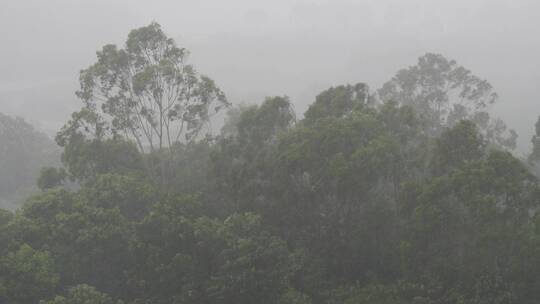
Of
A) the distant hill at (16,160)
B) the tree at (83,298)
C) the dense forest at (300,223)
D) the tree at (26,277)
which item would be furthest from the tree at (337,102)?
the distant hill at (16,160)

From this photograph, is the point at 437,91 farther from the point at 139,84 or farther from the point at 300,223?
the point at 300,223

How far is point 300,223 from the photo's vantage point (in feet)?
64.6

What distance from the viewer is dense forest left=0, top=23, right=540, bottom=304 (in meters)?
15.5

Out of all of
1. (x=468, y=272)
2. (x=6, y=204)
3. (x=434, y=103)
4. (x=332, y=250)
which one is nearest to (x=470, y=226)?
(x=468, y=272)

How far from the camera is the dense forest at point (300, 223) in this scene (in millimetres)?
15500

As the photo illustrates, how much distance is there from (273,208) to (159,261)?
465 cm

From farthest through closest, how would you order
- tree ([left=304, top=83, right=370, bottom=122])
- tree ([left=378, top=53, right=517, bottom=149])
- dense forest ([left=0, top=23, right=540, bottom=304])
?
1. tree ([left=378, top=53, right=517, bottom=149])
2. tree ([left=304, top=83, right=370, bottom=122])
3. dense forest ([left=0, top=23, right=540, bottom=304])

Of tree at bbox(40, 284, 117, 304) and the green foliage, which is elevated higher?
the green foliage

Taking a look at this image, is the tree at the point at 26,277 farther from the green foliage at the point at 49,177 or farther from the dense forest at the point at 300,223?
the green foliage at the point at 49,177

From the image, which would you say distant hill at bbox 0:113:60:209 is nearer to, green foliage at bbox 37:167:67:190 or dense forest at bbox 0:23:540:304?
green foliage at bbox 37:167:67:190

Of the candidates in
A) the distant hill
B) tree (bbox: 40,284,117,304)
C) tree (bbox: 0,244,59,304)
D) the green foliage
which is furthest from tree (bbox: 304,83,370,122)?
the distant hill

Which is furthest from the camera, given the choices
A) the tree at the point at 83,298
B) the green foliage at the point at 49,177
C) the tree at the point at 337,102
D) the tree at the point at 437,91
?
the tree at the point at 437,91

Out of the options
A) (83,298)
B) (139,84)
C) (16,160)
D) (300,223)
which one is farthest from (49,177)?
(16,160)

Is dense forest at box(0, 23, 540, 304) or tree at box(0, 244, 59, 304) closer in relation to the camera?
dense forest at box(0, 23, 540, 304)
